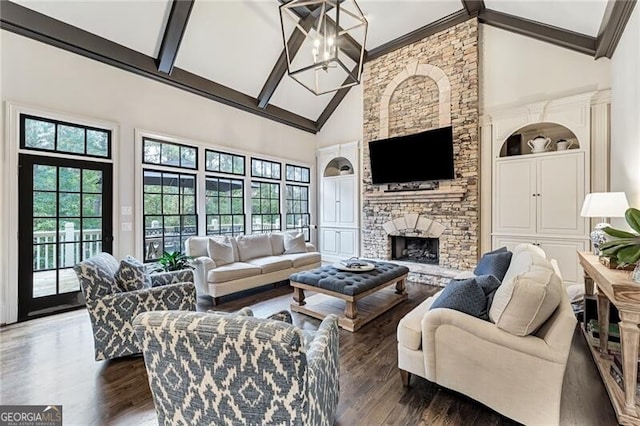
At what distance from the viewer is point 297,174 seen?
7.54 metres

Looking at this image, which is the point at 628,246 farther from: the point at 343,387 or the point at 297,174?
the point at 297,174

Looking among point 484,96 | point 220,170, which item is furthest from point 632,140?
point 220,170

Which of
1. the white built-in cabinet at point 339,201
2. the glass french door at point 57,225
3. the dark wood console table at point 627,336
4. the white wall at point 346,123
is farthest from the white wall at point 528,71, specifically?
the glass french door at point 57,225

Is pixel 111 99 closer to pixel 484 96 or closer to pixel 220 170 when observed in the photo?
pixel 220 170

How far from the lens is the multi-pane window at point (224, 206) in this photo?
5.70 m

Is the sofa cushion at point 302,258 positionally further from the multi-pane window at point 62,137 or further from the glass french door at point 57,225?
the multi-pane window at point 62,137

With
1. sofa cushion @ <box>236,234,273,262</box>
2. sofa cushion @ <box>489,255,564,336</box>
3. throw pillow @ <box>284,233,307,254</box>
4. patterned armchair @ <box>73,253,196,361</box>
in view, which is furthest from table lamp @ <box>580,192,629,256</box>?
sofa cushion @ <box>236,234,273,262</box>

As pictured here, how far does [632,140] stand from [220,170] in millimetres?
5934

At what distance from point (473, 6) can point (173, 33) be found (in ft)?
15.8

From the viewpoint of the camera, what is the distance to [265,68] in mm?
5828

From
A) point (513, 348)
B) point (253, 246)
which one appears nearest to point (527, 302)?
point (513, 348)

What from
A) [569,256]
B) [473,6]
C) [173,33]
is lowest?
[569,256]

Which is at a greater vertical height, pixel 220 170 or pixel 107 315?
pixel 220 170

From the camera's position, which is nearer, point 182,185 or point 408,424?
point 408,424
